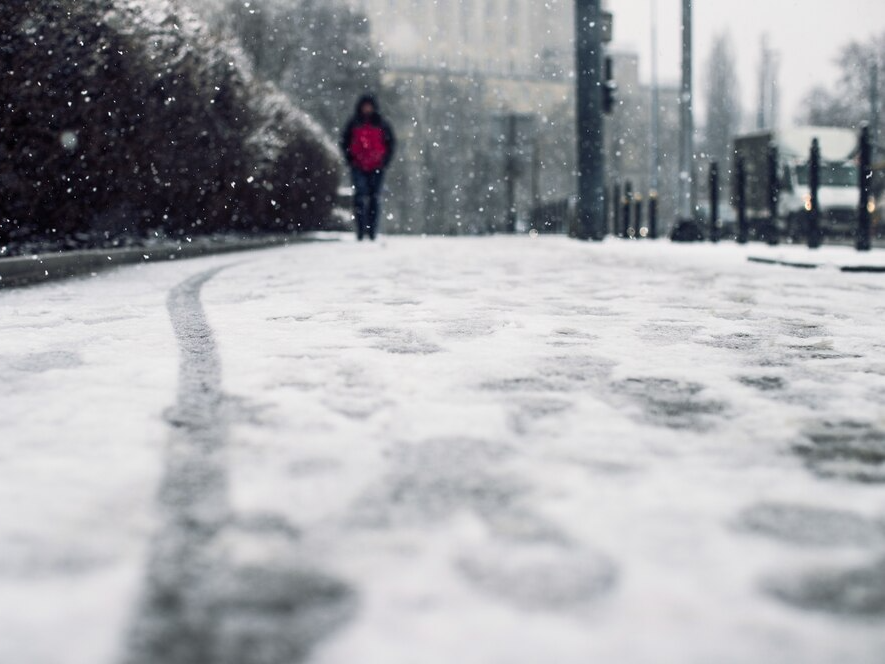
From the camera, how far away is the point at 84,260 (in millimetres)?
8211

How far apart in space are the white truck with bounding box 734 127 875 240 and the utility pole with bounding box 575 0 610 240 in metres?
10.8

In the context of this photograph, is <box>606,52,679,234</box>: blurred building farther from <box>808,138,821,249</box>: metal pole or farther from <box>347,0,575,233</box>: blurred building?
<box>808,138,821,249</box>: metal pole

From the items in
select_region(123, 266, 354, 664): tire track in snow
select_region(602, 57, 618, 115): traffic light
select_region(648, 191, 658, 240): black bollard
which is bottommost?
select_region(123, 266, 354, 664): tire track in snow

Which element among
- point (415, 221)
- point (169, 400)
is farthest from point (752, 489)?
point (415, 221)

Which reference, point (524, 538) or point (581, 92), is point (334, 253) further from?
point (524, 538)

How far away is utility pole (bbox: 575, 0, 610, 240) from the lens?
15.3 meters

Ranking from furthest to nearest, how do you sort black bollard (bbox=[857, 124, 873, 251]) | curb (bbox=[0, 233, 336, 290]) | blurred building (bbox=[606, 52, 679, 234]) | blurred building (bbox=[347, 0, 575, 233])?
blurred building (bbox=[606, 52, 679, 234]) < blurred building (bbox=[347, 0, 575, 233]) < black bollard (bbox=[857, 124, 873, 251]) < curb (bbox=[0, 233, 336, 290])

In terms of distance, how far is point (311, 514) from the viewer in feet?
5.74

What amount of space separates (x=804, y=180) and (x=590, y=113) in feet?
41.0

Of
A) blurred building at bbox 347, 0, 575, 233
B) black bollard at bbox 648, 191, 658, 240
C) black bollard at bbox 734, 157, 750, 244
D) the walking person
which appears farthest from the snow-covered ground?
blurred building at bbox 347, 0, 575, 233

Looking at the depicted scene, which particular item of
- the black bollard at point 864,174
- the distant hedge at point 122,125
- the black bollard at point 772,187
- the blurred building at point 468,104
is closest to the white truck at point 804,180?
the blurred building at point 468,104

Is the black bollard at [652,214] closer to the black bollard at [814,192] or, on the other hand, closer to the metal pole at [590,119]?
the metal pole at [590,119]

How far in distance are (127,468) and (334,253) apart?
9.40 metres

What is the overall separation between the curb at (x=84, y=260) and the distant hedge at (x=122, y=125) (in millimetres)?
443
